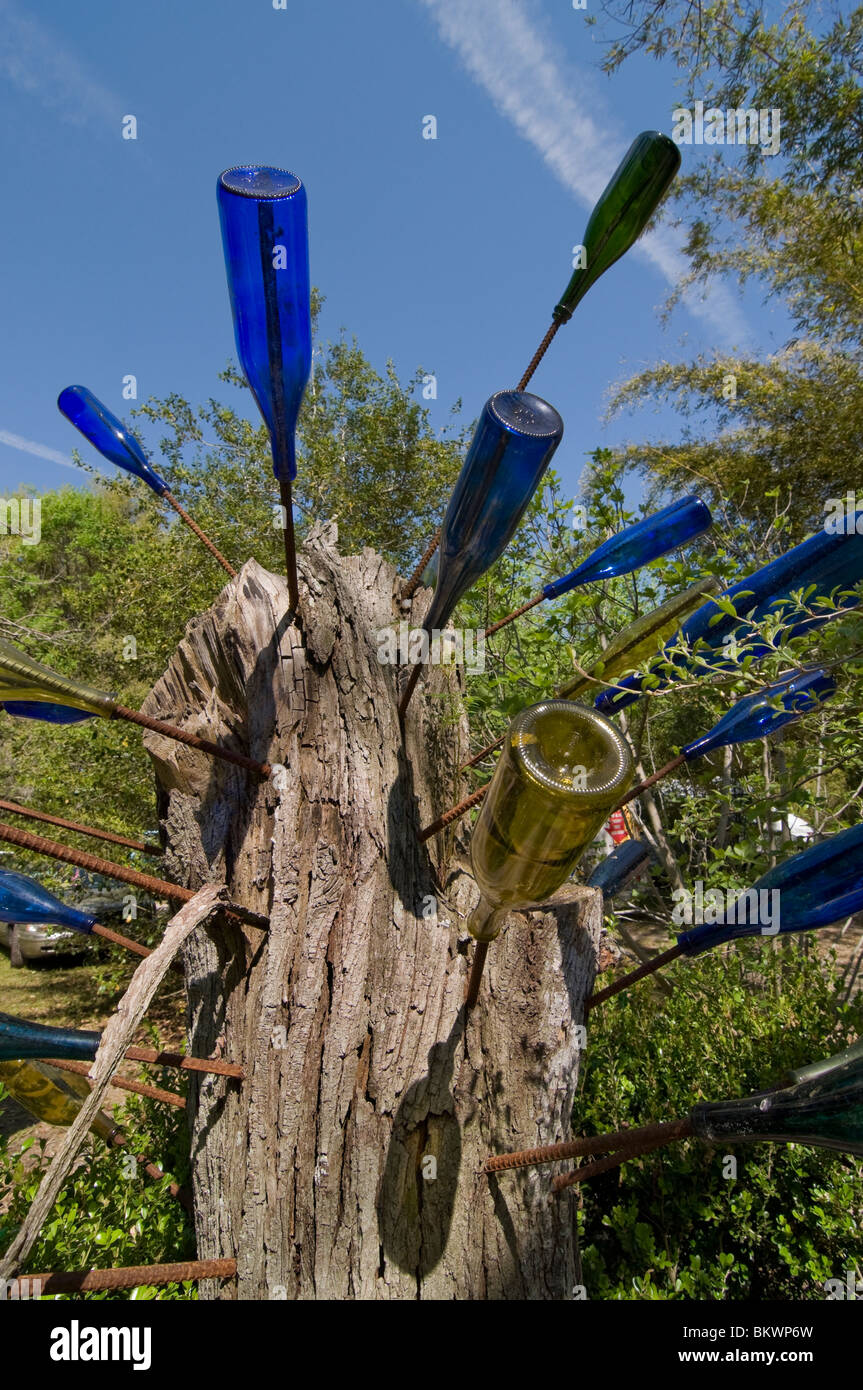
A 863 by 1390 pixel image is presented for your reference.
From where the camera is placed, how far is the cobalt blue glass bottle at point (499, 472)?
3.11 feet

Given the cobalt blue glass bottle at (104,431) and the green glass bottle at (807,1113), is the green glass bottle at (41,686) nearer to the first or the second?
the cobalt blue glass bottle at (104,431)

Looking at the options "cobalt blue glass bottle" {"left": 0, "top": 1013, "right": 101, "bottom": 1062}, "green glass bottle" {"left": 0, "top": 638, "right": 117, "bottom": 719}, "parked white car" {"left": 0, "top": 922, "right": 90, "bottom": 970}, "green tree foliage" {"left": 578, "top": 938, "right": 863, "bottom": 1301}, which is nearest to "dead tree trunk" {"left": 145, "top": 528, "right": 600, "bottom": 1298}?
"cobalt blue glass bottle" {"left": 0, "top": 1013, "right": 101, "bottom": 1062}

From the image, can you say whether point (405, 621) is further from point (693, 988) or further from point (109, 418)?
point (693, 988)

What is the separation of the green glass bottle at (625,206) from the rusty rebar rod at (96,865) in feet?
4.35

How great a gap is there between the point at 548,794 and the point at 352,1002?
0.78 m

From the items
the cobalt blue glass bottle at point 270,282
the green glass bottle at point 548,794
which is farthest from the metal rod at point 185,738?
the green glass bottle at point 548,794

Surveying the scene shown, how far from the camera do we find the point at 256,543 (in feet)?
24.6

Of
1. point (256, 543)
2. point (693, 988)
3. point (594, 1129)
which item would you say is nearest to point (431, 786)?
point (594, 1129)

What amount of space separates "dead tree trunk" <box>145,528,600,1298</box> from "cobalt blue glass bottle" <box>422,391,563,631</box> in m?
0.56

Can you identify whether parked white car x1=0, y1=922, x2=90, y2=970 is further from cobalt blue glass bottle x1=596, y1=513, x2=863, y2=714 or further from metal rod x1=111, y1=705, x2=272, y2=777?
cobalt blue glass bottle x1=596, y1=513, x2=863, y2=714

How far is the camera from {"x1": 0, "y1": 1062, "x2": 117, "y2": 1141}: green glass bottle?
5.24 feet

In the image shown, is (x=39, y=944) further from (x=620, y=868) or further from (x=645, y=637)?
(x=645, y=637)

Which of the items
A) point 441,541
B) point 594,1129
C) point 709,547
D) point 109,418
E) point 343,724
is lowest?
point 594,1129

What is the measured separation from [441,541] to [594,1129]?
2.40m
